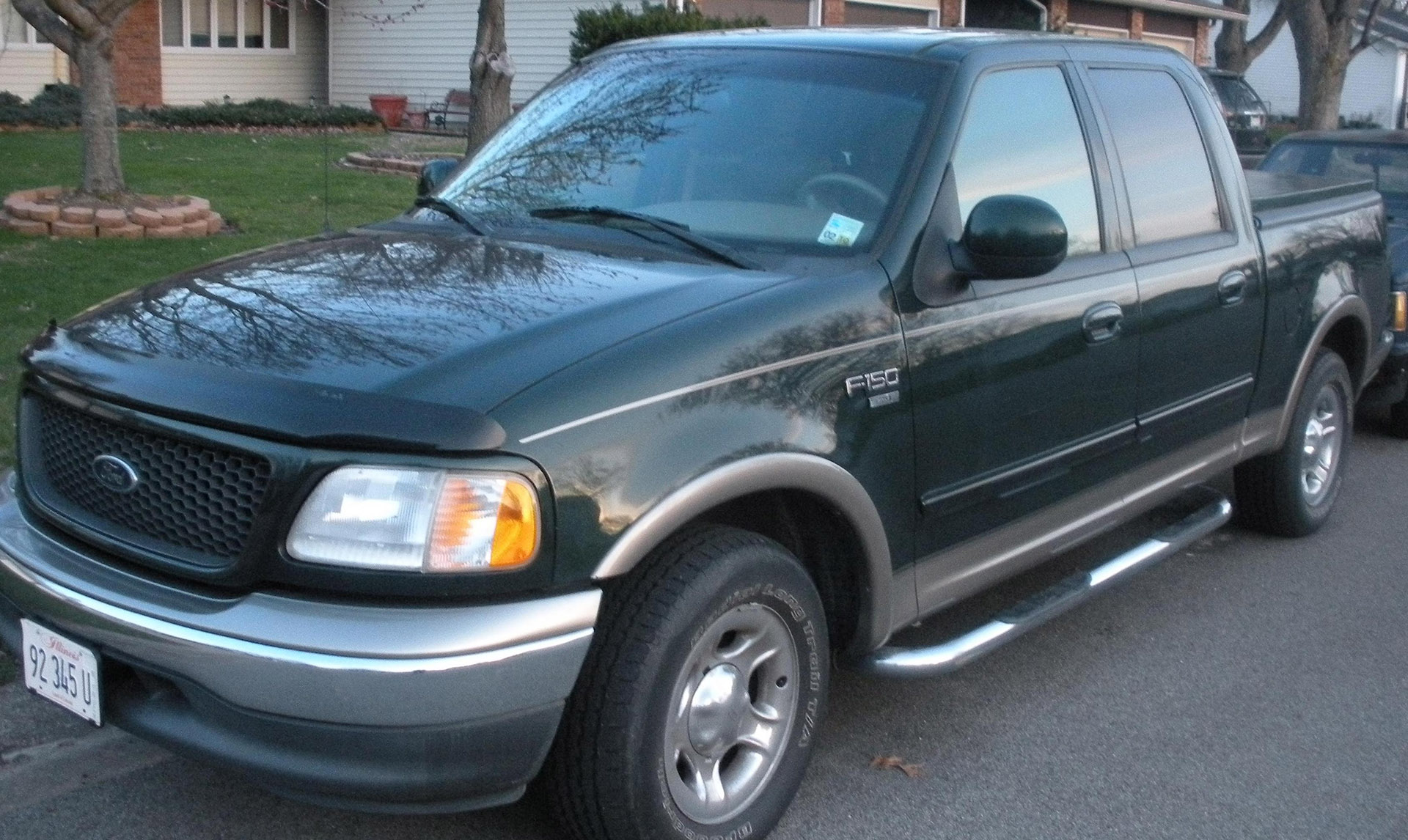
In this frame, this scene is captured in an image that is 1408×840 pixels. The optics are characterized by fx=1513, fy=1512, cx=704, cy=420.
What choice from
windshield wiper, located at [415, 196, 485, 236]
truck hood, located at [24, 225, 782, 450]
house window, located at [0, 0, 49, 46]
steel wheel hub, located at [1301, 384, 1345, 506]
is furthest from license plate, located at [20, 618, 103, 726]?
house window, located at [0, 0, 49, 46]

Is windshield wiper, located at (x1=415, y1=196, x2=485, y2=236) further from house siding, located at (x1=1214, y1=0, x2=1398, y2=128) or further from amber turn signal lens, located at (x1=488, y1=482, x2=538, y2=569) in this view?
house siding, located at (x1=1214, y1=0, x2=1398, y2=128)

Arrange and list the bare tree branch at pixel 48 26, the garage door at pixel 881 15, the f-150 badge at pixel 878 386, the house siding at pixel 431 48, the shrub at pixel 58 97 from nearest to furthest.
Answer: the f-150 badge at pixel 878 386
the bare tree branch at pixel 48 26
the shrub at pixel 58 97
the house siding at pixel 431 48
the garage door at pixel 881 15

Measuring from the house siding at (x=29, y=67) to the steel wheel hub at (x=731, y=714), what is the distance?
76.7 ft

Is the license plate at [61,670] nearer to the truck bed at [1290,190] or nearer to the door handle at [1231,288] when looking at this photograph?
A: the door handle at [1231,288]

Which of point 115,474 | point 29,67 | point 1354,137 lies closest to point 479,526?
point 115,474

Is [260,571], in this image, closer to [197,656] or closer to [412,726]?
[197,656]

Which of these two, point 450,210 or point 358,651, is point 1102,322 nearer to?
point 450,210

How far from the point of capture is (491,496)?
2904 mm

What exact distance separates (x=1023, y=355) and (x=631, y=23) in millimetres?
15629

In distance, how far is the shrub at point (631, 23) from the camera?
18.5 m

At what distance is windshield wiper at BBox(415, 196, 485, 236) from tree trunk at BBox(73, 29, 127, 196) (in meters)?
7.56

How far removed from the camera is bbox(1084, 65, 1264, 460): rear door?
15.8 ft

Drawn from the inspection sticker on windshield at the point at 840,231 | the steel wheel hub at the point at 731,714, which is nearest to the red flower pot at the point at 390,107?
the inspection sticker on windshield at the point at 840,231

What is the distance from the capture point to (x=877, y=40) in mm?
4473
